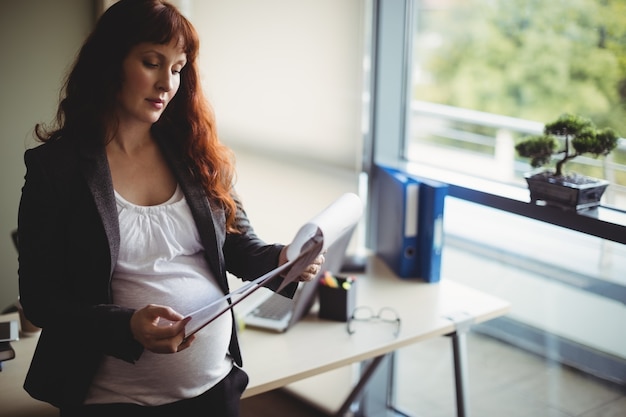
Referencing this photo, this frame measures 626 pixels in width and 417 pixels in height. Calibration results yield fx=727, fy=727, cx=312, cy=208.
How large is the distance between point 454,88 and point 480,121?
515 cm

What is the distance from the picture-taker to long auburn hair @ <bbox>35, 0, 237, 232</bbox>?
149 cm

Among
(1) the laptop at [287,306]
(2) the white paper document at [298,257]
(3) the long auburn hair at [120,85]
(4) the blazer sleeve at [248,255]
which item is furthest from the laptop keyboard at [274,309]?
(2) the white paper document at [298,257]

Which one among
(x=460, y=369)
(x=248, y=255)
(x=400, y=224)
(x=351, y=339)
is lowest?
(x=460, y=369)

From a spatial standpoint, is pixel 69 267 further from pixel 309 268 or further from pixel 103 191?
pixel 309 268

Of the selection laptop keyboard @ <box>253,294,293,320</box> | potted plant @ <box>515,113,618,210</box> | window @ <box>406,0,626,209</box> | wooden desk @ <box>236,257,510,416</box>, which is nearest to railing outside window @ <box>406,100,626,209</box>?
window @ <box>406,0,626,209</box>

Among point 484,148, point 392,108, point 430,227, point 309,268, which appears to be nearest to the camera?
point 309,268

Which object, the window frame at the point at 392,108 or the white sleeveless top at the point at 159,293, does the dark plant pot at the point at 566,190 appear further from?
the white sleeveless top at the point at 159,293

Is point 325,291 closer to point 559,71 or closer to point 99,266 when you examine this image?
point 99,266

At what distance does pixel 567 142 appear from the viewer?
2152 millimetres

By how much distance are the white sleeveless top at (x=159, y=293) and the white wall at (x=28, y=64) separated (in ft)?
4.22

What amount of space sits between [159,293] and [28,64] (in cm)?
146

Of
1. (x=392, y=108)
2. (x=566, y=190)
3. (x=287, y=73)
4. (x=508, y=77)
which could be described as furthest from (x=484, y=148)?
(x=566, y=190)

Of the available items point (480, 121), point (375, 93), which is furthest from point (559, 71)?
point (375, 93)

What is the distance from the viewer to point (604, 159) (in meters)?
2.36
